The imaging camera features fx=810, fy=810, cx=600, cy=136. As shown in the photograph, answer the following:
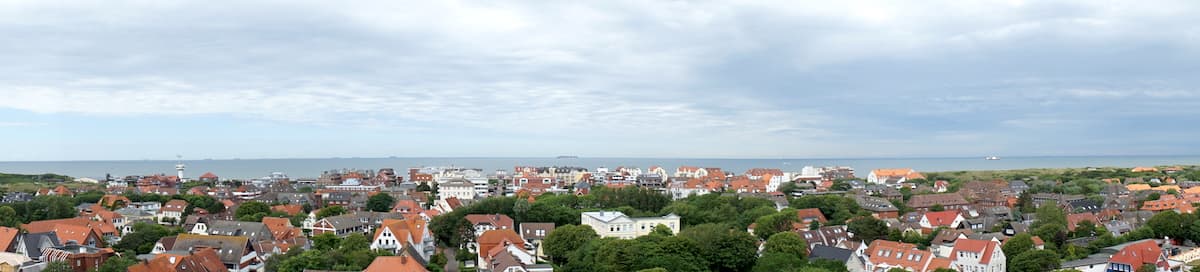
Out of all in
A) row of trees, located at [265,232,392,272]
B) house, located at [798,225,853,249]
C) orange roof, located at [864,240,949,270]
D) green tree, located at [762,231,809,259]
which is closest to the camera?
row of trees, located at [265,232,392,272]

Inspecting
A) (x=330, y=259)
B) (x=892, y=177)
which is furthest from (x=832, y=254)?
(x=892, y=177)

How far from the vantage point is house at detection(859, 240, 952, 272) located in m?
34.7

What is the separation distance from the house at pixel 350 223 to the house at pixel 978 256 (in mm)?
31711

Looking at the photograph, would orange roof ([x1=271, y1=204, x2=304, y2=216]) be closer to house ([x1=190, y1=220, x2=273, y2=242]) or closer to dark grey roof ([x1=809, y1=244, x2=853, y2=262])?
house ([x1=190, y1=220, x2=273, y2=242])

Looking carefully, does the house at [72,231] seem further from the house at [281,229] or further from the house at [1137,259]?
the house at [1137,259]

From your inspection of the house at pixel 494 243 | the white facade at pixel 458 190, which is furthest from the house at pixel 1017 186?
the house at pixel 494 243

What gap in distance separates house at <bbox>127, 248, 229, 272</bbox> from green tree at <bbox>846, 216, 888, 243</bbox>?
1209 inches

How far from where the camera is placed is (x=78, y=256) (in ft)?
107

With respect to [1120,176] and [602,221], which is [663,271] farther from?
[1120,176]

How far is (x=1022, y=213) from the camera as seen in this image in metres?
57.6

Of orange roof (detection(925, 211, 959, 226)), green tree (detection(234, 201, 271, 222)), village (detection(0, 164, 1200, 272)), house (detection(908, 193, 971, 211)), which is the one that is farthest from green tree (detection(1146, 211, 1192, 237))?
green tree (detection(234, 201, 271, 222))

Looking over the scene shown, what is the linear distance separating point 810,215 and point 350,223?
1139 inches

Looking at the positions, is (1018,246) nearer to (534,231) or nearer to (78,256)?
(534,231)

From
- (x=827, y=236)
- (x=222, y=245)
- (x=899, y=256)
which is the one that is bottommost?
(x=899, y=256)
